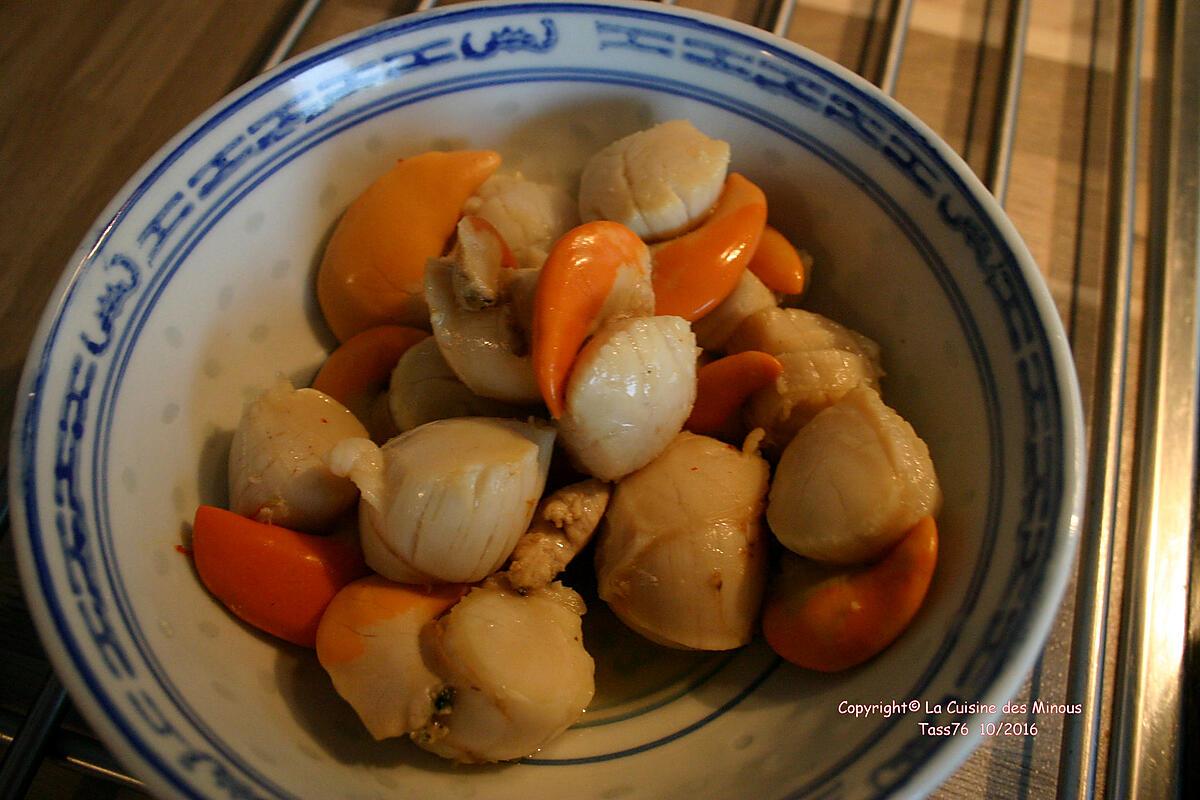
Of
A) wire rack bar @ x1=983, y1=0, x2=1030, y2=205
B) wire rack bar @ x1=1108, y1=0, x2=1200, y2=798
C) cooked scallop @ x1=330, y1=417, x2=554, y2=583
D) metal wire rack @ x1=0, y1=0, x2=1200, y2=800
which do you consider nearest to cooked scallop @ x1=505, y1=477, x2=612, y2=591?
Answer: cooked scallop @ x1=330, y1=417, x2=554, y2=583

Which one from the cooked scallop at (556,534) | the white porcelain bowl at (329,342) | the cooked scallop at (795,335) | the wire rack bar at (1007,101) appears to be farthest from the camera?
the wire rack bar at (1007,101)

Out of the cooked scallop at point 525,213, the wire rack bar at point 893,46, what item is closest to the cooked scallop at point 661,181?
the cooked scallop at point 525,213

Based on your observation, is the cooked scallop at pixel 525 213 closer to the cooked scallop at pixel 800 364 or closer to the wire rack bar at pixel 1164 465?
the cooked scallop at pixel 800 364

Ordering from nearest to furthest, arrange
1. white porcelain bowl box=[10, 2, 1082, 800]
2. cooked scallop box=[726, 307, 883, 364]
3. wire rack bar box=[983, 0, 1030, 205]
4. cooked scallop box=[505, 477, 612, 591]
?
white porcelain bowl box=[10, 2, 1082, 800] → cooked scallop box=[505, 477, 612, 591] → cooked scallop box=[726, 307, 883, 364] → wire rack bar box=[983, 0, 1030, 205]

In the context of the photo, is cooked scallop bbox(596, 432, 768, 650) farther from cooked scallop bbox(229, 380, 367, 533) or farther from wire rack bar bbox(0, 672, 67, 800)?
wire rack bar bbox(0, 672, 67, 800)

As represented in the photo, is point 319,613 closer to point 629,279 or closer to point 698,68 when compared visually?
point 629,279

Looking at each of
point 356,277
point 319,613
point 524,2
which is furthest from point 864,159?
point 319,613

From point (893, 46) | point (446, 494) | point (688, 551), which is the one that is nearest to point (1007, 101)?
point (893, 46)
